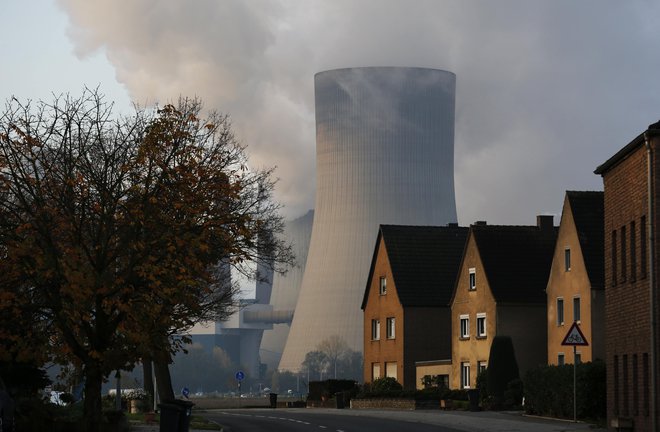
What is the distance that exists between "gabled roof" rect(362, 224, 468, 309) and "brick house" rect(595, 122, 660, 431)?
39421 millimetres

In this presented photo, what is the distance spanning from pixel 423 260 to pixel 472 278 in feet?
32.3

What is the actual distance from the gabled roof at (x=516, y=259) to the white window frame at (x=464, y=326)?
3704 mm

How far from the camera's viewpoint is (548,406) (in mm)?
43406

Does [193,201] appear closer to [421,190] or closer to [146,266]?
[146,266]

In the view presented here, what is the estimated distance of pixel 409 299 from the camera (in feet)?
248

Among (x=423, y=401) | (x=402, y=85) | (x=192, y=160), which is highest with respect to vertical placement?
(x=402, y=85)

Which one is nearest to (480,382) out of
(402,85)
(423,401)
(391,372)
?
(423,401)

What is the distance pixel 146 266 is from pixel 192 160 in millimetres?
3200

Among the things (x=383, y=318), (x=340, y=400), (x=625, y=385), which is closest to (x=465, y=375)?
(x=340, y=400)

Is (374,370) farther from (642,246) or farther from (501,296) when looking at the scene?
(642,246)

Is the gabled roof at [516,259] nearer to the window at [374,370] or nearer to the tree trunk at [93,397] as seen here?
the window at [374,370]

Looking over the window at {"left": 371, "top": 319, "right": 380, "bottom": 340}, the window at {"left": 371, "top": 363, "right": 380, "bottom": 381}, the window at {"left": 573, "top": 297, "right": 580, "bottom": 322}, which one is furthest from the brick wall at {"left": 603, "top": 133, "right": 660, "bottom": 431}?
the window at {"left": 371, "top": 363, "right": 380, "bottom": 381}

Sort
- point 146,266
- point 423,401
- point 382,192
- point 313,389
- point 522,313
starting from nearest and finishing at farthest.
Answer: point 146,266 → point 423,401 → point 522,313 → point 313,389 → point 382,192

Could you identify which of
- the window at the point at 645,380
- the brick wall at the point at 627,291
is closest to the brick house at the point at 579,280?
the brick wall at the point at 627,291
